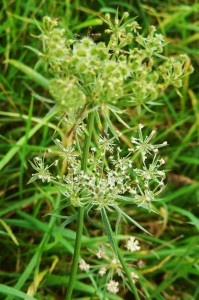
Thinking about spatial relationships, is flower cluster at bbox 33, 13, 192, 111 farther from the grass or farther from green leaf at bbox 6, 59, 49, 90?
the grass

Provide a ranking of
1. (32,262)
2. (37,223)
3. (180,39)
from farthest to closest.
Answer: (180,39), (37,223), (32,262)

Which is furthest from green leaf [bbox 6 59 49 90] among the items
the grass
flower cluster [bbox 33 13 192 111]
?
the grass

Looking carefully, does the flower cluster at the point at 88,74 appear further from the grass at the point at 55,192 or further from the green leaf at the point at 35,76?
the grass at the point at 55,192

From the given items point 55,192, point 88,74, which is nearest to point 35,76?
point 88,74

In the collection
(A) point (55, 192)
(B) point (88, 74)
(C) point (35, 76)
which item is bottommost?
(A) point (55, 192)

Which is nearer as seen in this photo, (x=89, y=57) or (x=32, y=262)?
(x=89, y=57)

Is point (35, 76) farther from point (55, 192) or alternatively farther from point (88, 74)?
point (55, 192)

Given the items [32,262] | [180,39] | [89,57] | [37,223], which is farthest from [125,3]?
[89,57]

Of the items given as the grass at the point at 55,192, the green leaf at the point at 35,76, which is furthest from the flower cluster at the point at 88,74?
the grass at the point at 55,192

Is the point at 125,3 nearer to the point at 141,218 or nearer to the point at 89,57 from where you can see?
the point at 141,218
